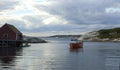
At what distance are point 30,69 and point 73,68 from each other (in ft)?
18.2

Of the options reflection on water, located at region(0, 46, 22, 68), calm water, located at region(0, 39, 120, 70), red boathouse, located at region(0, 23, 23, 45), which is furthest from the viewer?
red boathouse, located at region(0, 23, 23, 45)

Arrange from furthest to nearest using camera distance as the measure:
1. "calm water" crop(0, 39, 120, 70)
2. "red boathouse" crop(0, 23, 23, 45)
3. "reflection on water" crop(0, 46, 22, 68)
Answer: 1. "red boathouse" crop(0, 23, 23, 45)
2. "reflection on water" crop(0, 46, 22, 68)
3. "calm water" crop(0, 39, 120, 70)

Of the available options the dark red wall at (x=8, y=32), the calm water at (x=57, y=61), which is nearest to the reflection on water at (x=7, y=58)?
the calm water at (x=57, y=61)

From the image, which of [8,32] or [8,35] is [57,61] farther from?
[8,35]

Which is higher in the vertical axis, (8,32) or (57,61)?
(8,32)

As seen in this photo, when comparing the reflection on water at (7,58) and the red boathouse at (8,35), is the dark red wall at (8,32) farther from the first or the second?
the reflection on water at (7,58)

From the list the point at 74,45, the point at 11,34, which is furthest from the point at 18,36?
the point at 74,45

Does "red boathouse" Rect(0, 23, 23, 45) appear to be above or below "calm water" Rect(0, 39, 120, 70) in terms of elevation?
above

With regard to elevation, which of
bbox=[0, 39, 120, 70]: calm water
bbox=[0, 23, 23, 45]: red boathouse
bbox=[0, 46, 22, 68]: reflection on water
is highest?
bbox=[0, 23, 23, 45]: red boathouse

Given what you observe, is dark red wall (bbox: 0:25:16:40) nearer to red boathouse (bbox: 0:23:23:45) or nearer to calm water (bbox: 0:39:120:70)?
red boathouse (bbox: 0:23:23:45)

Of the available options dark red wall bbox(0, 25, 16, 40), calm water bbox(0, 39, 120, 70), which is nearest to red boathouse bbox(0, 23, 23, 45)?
dark red wall bbox(0, 25, 16, 40)

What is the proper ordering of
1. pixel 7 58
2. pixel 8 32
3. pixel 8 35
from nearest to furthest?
pixel 7 58 → pixel 8 32 → pixel 8 35

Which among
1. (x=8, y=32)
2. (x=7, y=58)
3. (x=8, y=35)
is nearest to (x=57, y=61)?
(x=7, y=58)

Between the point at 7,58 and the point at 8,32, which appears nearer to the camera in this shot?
the point at 7,58
